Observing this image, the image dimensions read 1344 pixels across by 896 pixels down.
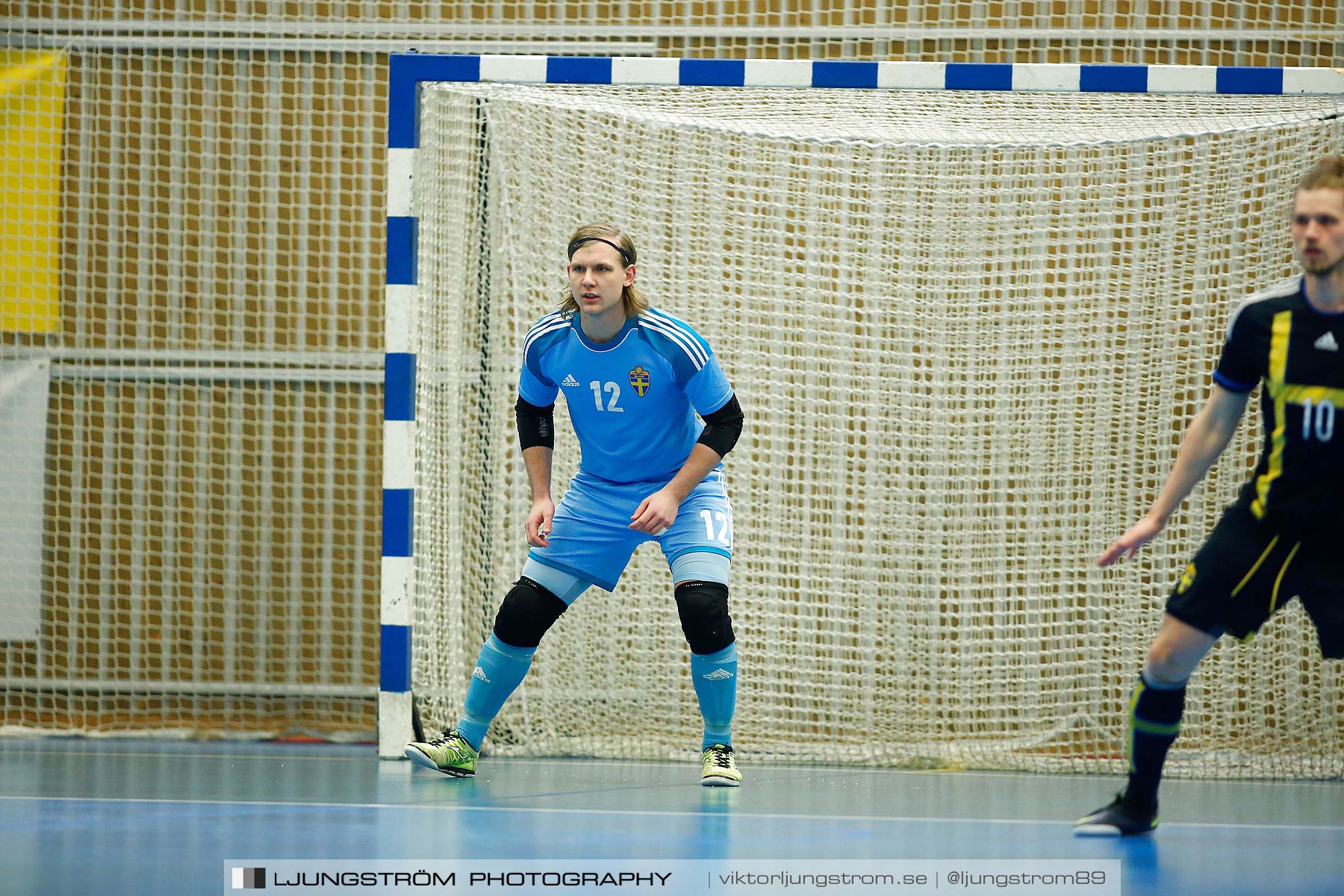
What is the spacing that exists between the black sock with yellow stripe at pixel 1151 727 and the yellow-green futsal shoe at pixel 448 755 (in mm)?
2074

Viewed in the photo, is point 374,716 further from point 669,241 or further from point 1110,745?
point 1110,745

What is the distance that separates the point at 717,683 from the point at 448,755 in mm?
897

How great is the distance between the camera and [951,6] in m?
6.45

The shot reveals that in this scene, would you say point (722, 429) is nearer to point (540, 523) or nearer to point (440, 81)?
point (540, 523)

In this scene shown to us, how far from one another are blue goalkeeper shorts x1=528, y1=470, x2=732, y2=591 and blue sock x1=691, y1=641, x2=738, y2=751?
1.02 ft

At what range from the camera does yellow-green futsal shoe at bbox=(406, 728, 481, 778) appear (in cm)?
411

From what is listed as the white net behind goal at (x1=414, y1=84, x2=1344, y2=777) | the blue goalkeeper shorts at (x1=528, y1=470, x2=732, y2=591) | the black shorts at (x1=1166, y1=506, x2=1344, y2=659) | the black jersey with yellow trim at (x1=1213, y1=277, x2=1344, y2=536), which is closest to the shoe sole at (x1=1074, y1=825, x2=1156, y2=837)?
the black shorts at (x1=1166, y1=506, x2=1344, y2=659)

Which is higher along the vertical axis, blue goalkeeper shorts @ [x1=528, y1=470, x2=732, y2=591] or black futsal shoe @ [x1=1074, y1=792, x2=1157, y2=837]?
blue goalkeeper shorts @ [x1=528, y1=470, x2=732, y2=591]

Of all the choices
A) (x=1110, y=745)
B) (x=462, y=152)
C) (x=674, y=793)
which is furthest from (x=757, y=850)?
(x=462, y=152)

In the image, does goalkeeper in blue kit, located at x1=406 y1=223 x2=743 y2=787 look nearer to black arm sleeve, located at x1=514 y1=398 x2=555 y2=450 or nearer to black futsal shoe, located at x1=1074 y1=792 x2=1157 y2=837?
black arm sleeve, located at x1=514 y1=398 x2=555 y2=450

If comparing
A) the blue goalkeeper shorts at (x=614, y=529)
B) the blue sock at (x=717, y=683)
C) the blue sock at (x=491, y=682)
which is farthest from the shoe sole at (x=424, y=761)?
the blue sock at (x=717, y=683)

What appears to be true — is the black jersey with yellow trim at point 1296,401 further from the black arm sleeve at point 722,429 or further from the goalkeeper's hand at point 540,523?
the goalkeeper's hand at point 540,523

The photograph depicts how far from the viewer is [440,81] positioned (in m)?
4.75

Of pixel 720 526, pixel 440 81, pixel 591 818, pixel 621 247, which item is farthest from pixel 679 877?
pixel 440 81
